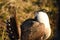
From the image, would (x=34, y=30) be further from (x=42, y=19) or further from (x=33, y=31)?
(x=42, y=19)

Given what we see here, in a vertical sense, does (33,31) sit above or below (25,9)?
below

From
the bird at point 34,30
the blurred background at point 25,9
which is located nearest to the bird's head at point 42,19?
the bird at point 34,30

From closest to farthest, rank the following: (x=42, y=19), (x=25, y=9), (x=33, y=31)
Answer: (x=33, y=31) < (x=42, y=19) < (x=25, y=9)

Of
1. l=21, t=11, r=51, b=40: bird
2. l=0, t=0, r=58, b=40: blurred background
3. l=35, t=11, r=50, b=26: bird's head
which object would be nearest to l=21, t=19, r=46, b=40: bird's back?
l=21, t=11, r=51, b=40: bird

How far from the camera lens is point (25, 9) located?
577 centimetres

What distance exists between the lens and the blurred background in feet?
17.6

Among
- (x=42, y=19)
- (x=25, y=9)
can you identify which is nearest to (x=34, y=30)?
(x=42, y=19)

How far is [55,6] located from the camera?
5.95 m

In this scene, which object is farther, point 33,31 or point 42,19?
point 42,19

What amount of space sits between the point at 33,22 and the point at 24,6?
1.90 metres

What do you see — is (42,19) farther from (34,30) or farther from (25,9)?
(25,9)

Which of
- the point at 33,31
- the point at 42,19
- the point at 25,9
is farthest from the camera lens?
the point at 25,9

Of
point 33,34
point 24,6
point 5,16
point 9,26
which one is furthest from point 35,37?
point 24,6

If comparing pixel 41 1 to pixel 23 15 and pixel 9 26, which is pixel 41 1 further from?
pixel 9 26
